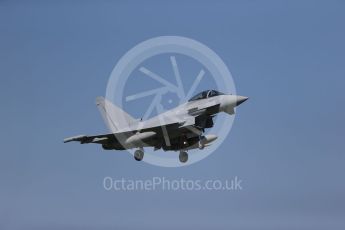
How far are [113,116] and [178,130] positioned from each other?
197 inches

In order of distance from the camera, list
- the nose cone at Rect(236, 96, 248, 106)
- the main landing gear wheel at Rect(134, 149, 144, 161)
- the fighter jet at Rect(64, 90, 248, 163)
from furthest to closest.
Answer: the main landing gear wheel at Rect(134, 149, 144, 161), the fighter jet at Rect(64, 90, 248, 163), the nose cone at Rect(236, 96, 248, 106)

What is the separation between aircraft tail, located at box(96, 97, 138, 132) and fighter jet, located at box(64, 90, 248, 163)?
1649 millimetres

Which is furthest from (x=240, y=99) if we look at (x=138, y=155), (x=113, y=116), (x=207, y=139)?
(x=113, y=116)

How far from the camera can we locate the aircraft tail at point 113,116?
2748 cm

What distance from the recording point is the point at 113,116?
92.8 ft

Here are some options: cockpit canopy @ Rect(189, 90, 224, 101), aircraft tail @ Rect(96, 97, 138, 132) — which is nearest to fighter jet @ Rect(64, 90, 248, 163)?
cockpit canopy @ Rect(189, 90, 224, 101)

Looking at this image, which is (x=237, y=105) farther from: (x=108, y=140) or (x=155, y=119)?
(x=108, y=140)

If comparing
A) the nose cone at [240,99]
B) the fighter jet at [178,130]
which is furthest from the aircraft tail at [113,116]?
the nose cone at [240,99]

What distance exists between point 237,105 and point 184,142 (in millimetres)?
3099

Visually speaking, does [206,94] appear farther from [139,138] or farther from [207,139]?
[139,138]

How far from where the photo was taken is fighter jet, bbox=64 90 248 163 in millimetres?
23828

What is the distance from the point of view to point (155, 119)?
82.8 feet

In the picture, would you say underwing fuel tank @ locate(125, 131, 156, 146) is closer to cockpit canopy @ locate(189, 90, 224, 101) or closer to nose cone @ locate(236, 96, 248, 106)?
cockpit canopy @ locate(189, 90, 224, 101)

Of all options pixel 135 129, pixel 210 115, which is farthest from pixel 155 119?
pixel 210 115
